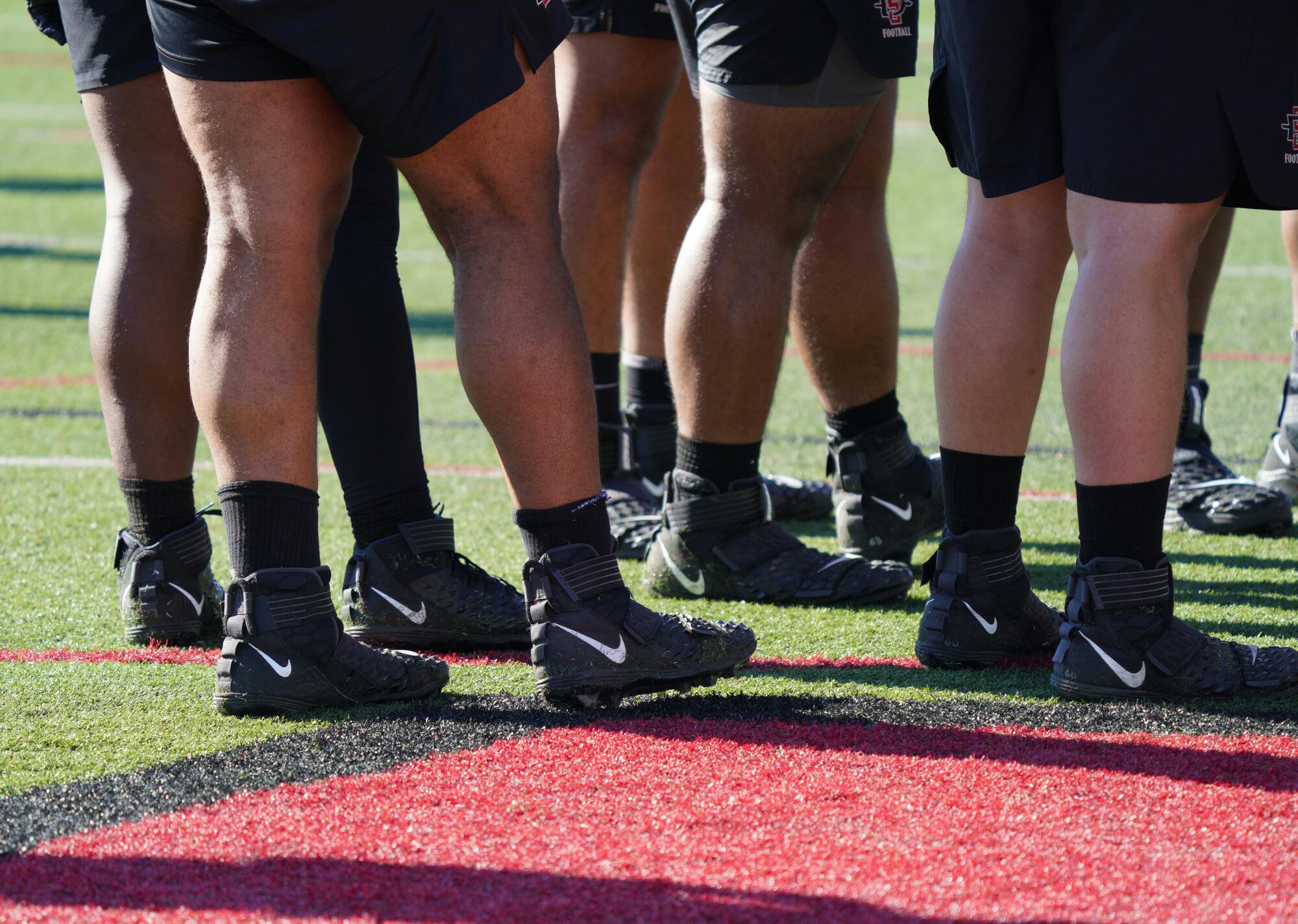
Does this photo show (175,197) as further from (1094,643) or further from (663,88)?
(1094,643)

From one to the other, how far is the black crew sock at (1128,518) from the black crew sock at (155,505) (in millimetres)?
1662

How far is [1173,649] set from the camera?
2611mm

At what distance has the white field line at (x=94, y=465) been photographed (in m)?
4.73

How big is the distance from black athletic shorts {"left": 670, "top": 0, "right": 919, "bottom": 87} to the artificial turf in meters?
1.08

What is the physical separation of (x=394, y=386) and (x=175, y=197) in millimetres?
538

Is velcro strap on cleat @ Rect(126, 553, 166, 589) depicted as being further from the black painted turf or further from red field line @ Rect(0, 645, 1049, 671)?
the black painted turf

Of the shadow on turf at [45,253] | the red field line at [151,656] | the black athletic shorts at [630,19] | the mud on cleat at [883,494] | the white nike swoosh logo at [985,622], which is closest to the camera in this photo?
the white nike swoosh logo at [985,622]

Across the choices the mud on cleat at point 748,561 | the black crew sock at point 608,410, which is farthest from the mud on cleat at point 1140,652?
the black crew sock at point 608,410

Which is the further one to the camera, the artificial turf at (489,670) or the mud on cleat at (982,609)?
the mud on cleat at (982,609)

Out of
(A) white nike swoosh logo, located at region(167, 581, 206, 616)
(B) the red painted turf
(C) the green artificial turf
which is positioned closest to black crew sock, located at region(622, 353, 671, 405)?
(C) the green artificial turf

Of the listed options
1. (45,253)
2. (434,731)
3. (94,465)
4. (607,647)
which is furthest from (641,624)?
(45,253)

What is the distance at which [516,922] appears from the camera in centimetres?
178

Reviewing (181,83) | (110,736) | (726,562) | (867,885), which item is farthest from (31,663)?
(867,885)

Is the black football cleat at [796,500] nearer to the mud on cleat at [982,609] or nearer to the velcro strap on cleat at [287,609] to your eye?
the mud on cleat at [982,609]
